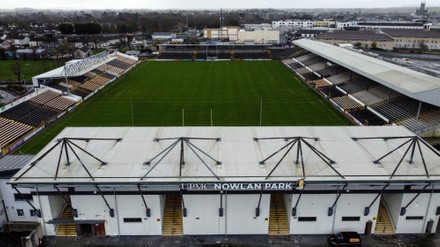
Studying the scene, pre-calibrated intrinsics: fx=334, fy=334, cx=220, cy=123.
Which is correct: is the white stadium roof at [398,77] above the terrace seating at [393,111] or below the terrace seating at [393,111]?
above

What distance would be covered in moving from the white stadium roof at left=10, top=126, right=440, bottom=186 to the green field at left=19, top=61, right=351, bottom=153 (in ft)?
52.8

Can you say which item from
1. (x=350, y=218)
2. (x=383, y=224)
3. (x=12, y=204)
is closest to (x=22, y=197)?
(x=12, y=204)

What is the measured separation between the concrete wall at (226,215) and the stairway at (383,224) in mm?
7952

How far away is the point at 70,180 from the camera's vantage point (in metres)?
21.7

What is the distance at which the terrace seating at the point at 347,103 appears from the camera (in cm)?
5097

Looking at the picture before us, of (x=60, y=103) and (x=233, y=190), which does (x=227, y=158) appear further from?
(x=60, y=103)

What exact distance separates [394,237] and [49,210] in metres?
23.9

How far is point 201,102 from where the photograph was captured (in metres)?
56.2

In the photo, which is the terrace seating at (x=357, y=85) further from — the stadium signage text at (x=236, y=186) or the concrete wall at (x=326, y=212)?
the stadium signage text at (x=236, y=186)

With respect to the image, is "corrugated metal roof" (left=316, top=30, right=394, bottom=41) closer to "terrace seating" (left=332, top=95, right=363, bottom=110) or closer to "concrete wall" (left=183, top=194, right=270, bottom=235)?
"terrace seating" (left=332, top=95, right=363, bottom=110)

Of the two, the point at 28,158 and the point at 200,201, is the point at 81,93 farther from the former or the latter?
the point at 200,201

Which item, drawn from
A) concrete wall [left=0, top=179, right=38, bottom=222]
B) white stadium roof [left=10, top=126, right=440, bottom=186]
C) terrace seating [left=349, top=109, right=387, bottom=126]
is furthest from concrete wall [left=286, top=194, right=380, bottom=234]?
terrace seating [left=349, top=109, right=387, bottom=126]

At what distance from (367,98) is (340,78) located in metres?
15.0

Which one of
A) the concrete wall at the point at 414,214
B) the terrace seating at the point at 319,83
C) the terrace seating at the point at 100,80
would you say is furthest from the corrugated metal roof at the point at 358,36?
the concrete wall at the point at 414,214
